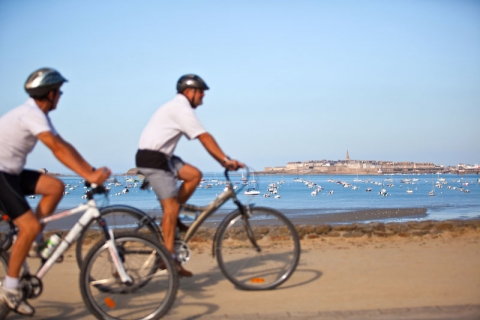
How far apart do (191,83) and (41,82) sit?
1.47 meters

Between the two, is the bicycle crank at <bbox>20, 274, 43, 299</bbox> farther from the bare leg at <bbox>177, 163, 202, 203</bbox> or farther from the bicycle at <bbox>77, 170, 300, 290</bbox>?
the bare leg at <bbox>177, 163, 202, 203</bbox>

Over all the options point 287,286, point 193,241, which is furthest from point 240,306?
point 193,241

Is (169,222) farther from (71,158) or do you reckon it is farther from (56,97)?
(56,97)

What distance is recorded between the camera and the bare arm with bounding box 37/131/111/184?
12.7 feet

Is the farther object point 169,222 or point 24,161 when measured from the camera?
point 169,222

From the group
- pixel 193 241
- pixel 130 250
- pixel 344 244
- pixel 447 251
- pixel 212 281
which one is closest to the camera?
pixel 130 250

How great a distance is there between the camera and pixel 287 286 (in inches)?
210

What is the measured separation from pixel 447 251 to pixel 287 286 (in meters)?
2.88

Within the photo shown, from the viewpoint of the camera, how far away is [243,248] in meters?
5.44

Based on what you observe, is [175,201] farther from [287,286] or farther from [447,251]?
[447,251]

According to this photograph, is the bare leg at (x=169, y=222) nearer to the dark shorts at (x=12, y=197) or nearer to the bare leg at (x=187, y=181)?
the bare leg at (x=187, y=181)

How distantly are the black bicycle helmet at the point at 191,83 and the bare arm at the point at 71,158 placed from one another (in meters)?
1.36

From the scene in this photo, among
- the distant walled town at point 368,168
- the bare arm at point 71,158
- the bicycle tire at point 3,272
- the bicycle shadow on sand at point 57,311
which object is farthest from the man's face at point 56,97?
the distant walled town at point 368,168

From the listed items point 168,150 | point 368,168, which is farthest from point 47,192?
point 368,168
